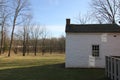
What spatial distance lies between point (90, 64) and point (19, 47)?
160 feet

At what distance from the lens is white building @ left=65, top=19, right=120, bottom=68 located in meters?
25.3

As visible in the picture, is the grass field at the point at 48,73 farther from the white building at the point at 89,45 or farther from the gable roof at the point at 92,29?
the gable roof at the point at 92,29

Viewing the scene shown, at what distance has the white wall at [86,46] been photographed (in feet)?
83.0

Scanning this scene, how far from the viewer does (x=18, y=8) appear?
57.3 m

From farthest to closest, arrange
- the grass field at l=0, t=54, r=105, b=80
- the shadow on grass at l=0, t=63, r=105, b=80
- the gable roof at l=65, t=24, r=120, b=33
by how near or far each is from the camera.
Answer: the gable roof at l=65, t=24, r=120, b=33, the grass field at l=0, t=54, r=105, b=80, the shadow on grass at l=0, t=63, r=105, b=80

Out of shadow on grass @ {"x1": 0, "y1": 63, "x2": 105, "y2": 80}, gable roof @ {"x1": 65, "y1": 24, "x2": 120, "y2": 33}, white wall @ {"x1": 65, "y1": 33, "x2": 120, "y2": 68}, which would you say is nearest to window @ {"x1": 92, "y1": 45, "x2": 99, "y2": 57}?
white wall @ {"x1": 65, "y1": 33, "x2": 120, "y2": 68}

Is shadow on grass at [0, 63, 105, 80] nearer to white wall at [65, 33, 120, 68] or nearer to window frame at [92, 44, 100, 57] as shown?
white wall at [65, 33, 120, 68]

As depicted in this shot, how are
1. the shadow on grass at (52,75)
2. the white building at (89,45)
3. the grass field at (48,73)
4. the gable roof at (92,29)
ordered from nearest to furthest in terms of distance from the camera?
the shadow on grass at (52,75)
the grass field at (48,73)
the white building at (89,45)
the gable roof at (92,29)

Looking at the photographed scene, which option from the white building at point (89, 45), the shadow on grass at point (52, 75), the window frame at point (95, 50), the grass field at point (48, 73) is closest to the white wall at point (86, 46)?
the white building at point (89, 45)

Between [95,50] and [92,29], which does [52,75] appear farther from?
[92,29]

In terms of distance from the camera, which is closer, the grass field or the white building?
the grass field

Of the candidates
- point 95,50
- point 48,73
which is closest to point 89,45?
point 95,50

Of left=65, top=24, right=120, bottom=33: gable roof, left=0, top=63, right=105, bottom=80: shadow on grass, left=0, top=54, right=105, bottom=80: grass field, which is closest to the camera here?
left=0, top=63, right=105, bottom=80: shadow on grass

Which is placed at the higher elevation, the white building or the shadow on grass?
the white building
